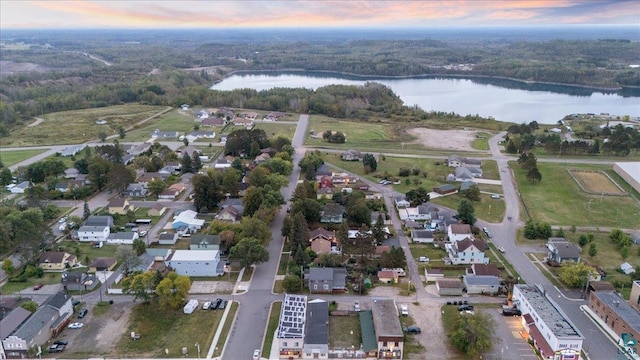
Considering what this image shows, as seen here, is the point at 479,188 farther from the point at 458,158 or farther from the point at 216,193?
the point at 216,193

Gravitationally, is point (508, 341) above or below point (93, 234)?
above

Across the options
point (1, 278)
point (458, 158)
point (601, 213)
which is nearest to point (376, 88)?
point (458, 158)

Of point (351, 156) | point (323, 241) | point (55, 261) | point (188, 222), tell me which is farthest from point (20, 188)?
point (351, 156)

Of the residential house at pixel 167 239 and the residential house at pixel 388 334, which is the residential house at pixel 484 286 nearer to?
the residential house at pixel 388 334

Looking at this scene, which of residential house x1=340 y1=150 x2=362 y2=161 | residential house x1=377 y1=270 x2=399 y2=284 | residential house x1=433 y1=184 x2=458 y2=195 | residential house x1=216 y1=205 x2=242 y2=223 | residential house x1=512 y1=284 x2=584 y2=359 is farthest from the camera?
residential house x1=340 y1=150 x2=362 y2=161

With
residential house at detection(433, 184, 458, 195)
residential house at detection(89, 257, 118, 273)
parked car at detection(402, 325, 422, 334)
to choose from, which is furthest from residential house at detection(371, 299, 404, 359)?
residential house at detection(433, 184, 458, 195)

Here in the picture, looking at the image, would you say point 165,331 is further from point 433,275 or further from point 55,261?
point 433,275

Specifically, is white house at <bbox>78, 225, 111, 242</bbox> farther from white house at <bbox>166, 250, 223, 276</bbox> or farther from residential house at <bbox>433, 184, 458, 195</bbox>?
residential house at <bbox>433, 184, 458, 195</bbox>
